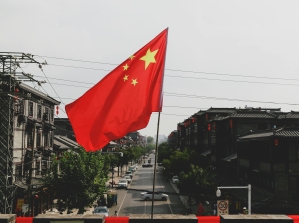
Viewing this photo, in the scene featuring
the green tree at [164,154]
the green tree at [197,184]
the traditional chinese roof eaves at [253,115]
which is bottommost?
the green tree at [164,154]

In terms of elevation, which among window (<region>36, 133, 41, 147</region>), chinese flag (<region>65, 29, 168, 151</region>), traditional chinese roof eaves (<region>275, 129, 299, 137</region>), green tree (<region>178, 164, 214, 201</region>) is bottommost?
green tree (<region>178, 164, 214, 201</region>)

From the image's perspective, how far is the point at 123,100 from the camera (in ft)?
28.5

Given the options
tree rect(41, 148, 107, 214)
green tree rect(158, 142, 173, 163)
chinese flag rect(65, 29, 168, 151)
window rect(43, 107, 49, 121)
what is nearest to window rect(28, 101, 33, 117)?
window rect(43, 107, 49, 121)

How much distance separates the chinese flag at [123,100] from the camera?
8.48m

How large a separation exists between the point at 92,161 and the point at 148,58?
74.4ft

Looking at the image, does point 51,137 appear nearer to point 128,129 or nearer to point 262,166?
point 262,166

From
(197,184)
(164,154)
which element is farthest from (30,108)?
(164,154)

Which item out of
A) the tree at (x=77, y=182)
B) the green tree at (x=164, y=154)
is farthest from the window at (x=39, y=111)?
the green tree at (x=164, y=154)

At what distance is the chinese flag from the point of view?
8.48 metres

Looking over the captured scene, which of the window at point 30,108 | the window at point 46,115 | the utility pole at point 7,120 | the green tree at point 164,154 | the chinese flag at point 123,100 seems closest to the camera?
the chinese flag at point 123,100

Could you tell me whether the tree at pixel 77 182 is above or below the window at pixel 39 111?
below

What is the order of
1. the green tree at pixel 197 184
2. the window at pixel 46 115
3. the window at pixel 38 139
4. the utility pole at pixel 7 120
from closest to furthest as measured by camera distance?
the utility pole at pixel 7 120 < the green tree at pixel 197 184 < the window at pixel 38 139 < the window at pixel 46 115

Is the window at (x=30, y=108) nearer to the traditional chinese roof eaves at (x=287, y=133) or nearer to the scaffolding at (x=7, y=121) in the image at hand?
the scaffolding at (x=7, y=121)

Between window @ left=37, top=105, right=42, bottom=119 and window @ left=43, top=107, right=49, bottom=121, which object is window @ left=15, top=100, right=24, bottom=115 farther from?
window @ left=43, top=107, right=49, bottom=121
